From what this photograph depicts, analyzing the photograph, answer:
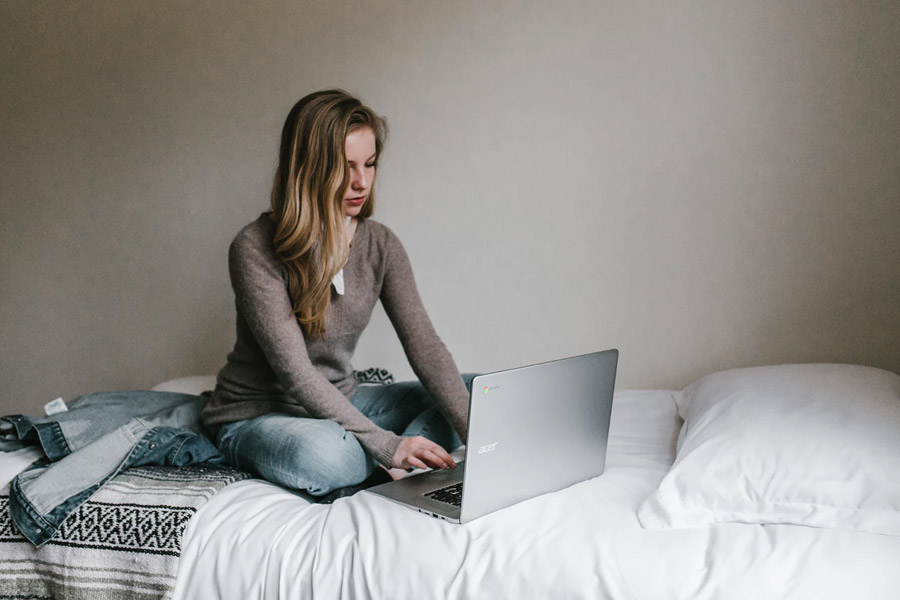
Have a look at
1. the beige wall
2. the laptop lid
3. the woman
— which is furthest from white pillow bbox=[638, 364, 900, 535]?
the beige wall

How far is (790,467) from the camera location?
3.79 feet

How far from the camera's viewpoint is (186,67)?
234 cm

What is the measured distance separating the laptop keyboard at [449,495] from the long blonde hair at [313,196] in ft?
1.52

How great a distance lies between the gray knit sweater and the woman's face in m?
0.11

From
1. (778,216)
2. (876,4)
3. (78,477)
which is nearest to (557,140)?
(778,216)

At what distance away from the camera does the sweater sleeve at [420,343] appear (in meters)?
1.61

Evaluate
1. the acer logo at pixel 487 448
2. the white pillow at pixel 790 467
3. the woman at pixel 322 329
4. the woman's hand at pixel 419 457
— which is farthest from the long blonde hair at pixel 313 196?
the white pillow at pixel 790 467

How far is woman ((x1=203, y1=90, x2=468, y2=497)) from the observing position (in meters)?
1.39

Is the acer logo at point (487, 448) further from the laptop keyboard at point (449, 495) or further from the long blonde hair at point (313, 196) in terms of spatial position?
the long blonde hair at point (313, 196)

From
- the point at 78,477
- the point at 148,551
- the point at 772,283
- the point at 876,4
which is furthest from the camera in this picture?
the point at 772,283

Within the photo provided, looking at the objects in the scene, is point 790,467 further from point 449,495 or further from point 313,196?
point 313,196

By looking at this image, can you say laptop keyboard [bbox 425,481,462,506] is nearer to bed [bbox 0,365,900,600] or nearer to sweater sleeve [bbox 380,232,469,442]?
bed [bbox 0,365,900,600]

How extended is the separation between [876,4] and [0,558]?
2121 mm

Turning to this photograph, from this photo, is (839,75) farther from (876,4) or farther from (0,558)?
(0,558)
